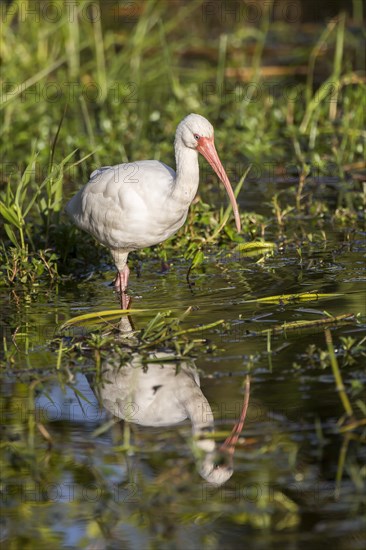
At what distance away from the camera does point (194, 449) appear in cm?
439

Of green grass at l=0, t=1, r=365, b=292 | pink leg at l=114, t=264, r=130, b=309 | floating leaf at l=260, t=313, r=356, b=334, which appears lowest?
pink leg at l=114, t=264, r=130, b=309

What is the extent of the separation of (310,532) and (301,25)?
14818mm

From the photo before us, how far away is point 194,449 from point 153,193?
8.26ft

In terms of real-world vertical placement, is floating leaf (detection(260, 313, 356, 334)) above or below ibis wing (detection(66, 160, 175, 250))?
below

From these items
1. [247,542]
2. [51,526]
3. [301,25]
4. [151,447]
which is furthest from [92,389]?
[301,25]

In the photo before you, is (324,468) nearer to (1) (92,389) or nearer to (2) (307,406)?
(2) (307,406)

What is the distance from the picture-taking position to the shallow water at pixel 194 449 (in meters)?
4.04

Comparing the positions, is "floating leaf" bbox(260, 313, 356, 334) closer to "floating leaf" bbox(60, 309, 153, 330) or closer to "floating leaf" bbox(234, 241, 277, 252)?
"floating leaf" bbox(60, 309, 153, 330)

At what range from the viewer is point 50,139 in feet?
37.1

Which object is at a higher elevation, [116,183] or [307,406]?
[116,183]

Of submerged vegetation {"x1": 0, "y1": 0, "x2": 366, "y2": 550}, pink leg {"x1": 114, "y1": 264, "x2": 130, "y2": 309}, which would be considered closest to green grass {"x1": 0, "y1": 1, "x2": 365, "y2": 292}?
submerged vegetation {"x1": 0, "y1": 0, "x2": 366, "y2": 550}

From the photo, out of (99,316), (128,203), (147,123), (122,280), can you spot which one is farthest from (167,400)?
(147,123)

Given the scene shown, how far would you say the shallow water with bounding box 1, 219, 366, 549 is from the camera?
13.3 ft

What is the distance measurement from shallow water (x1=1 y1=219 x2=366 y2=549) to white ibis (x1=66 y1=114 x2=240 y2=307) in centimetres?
48
